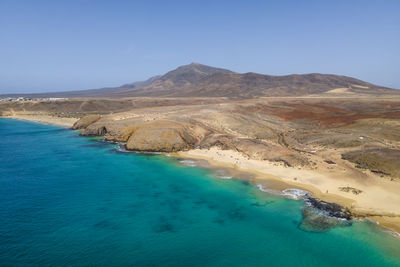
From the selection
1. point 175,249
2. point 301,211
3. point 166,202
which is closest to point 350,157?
point 301,211

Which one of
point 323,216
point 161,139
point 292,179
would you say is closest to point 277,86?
point 161,139

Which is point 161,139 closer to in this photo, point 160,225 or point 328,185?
point 160,225

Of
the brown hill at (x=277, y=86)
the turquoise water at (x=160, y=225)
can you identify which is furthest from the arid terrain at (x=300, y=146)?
the brown hill at (x=277, y=86)

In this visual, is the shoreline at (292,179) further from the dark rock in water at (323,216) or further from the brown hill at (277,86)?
the brown hill at (277,86)

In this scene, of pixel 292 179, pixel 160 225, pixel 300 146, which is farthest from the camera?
pixel 300 146

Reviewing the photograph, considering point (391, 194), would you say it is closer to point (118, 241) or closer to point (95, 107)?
point (118, 241)

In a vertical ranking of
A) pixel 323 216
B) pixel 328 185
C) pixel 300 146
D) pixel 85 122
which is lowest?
pixel 323 216
